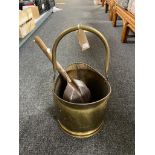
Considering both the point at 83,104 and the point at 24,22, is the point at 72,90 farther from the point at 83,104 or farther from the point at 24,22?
the point at 24,22

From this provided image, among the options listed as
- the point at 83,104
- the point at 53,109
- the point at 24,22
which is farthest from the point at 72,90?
the point at 24,22

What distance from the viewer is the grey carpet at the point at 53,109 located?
0.97 metres

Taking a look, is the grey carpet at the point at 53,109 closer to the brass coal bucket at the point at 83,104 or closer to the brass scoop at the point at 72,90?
the brass coal bucket at the point at 83,104

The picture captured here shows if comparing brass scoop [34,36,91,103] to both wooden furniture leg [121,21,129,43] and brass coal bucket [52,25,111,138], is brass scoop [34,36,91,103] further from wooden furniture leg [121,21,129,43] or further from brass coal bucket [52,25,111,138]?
wooden furniture leg [121,21,129,43]

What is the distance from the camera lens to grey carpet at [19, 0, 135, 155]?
97 cm

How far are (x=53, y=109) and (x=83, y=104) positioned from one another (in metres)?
0.44

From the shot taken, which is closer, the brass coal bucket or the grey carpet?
the brass coal bucket

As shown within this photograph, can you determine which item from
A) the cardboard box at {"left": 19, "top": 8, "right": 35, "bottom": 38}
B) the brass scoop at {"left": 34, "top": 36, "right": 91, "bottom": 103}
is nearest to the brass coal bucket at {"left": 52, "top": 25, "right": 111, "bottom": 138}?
the brass scoop at {"left": 34, "top": 36, "right": 91, "bottom": 103}

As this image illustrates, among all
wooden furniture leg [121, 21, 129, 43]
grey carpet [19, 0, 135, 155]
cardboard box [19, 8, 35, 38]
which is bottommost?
grey carpet [19, 0, 135, 155]

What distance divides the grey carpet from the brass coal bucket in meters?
0.07

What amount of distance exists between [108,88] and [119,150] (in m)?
0.33

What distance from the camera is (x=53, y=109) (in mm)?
1223

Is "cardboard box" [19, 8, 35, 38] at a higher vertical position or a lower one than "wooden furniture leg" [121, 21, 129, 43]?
higher

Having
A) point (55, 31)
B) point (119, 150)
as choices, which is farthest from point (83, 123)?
point (55, 31)
